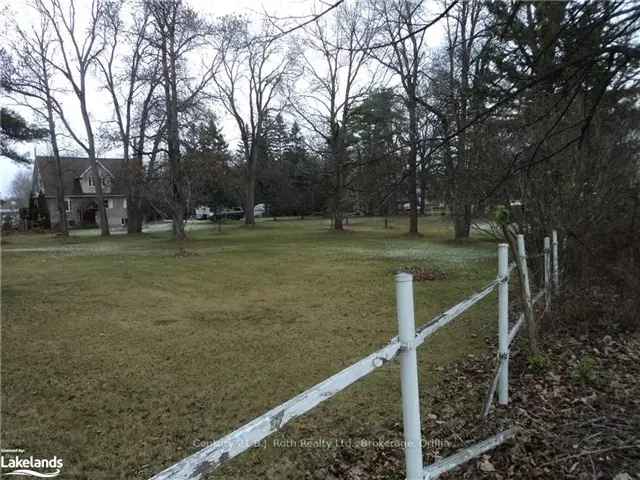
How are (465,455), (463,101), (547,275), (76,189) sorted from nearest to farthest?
1. (465,455)
2. (463,101)
3. (547,275)
4. (76,189)

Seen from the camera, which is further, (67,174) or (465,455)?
(67,174)

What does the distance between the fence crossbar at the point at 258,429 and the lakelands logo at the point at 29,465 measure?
6.47ft

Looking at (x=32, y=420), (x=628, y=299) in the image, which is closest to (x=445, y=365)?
(x=628, y=299)

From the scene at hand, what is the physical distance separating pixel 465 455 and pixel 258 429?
1529mm

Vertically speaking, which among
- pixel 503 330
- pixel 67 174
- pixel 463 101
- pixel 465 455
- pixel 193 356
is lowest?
pixel 193 356

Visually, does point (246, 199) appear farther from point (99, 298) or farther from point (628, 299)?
point (628, 299)

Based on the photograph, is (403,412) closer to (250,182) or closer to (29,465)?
(29,465)

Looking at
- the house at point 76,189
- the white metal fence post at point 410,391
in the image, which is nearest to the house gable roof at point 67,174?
the house at point 76,189

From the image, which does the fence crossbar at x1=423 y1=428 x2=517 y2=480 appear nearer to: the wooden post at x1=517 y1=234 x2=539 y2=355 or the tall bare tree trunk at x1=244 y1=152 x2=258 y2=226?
the wooden post at x1=517 y1=234 x2=539 y2=355

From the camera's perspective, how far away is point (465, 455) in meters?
2.10

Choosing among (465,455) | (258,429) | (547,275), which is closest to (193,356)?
(465,455)

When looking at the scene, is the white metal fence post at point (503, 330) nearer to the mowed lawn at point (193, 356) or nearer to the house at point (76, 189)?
the mowed lawn at point (193, 356)

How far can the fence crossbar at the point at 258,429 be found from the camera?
0.91 metres

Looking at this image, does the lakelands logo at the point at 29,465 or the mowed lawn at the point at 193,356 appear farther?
Result: the mowed lawn at the point at 193,356
